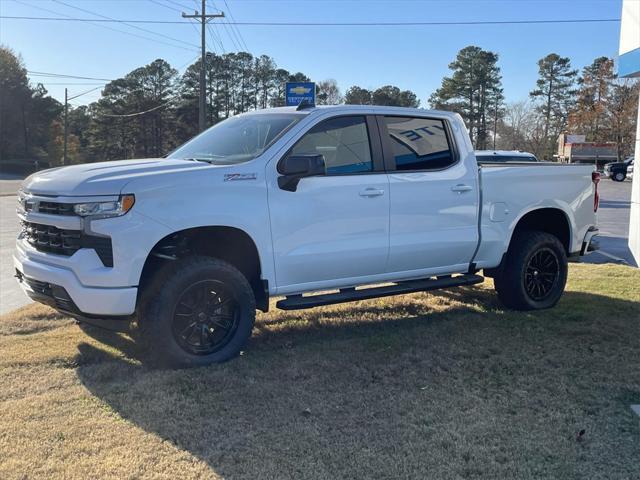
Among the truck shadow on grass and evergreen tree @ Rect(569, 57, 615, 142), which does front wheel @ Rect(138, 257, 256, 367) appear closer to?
the truck shadow on grass

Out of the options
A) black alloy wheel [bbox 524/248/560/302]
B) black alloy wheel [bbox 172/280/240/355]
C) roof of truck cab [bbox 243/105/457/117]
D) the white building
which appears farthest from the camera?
the white building

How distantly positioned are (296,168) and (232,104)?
231 ft

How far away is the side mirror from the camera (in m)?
Answer: 4.75

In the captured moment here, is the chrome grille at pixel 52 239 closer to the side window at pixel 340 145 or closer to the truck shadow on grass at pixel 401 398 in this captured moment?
the truck shadow on grass at pixel 401 398

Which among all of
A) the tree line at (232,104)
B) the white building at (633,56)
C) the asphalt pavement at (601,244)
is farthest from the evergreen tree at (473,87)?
the white building at (633,56)

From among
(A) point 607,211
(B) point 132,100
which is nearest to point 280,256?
(A) point 607,211

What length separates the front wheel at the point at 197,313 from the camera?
177 inches

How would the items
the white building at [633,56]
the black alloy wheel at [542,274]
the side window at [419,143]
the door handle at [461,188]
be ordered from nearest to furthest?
the side window at [419,143], the door handle at [461,188], the black alloy wheel at [542,274], the white building at [633,56]

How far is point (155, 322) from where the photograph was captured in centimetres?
445

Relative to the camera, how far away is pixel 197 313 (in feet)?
15.4

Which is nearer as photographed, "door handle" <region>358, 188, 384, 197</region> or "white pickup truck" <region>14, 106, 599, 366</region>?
"white pickup truck" <region>14, 106, 599, 366</region>

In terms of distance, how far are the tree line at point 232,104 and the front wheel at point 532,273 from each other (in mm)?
56408

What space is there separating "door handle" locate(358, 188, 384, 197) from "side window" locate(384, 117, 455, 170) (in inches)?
14.9

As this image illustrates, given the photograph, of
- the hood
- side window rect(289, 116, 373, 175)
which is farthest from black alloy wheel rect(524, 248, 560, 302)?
the hood
